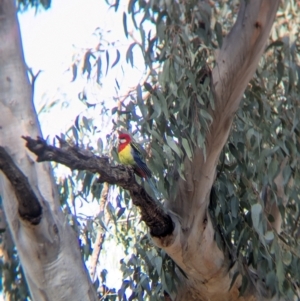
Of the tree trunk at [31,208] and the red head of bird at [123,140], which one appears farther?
the red head of bird at [123,140]

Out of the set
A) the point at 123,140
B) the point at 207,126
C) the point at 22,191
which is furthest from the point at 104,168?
the point at 123,140

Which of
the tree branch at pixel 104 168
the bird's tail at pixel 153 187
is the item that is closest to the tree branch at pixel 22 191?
the tree branch at pixel 104 168

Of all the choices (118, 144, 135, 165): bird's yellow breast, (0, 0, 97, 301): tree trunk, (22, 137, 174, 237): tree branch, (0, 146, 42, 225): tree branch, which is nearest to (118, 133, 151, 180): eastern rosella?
(118, 144, 135, 165): bird's yellow breast

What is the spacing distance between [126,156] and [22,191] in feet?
3.01

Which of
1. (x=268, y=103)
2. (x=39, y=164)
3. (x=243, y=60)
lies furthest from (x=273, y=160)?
(x=39, y=164)

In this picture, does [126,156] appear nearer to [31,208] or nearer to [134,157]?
[134,157]

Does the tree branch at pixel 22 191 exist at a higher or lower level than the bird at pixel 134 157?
higher

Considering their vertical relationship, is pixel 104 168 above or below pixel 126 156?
above

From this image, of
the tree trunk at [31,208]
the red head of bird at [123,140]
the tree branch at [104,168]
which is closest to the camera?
the tree branch at [104,168]

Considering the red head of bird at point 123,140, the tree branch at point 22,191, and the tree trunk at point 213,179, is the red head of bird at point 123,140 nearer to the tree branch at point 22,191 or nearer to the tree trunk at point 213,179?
the tree trunk at point 213,179

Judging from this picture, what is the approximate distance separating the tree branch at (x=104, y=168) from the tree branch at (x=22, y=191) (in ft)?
0.39

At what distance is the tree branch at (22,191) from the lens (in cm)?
258

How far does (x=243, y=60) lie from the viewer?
10.4ft

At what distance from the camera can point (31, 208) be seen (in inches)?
109
